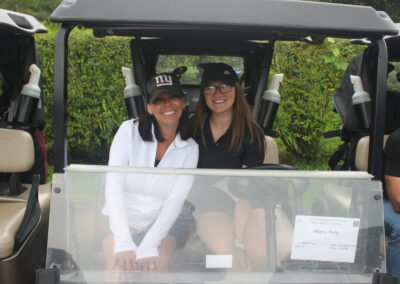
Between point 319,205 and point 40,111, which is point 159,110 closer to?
point 319,205

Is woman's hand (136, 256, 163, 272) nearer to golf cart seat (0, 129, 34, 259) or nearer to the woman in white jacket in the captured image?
the woman in white jacket

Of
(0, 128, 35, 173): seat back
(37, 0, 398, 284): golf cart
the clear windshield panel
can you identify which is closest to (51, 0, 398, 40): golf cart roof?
(37, 0, 398, 284): golf cart

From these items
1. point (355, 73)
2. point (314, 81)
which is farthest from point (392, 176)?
point (314, 81)

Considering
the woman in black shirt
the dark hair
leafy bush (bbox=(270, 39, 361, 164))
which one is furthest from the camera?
leafy bush (bbox=(270, 39, 361, 164))

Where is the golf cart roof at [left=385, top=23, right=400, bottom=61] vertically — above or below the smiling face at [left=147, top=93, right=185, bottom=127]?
above

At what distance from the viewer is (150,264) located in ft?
5.25

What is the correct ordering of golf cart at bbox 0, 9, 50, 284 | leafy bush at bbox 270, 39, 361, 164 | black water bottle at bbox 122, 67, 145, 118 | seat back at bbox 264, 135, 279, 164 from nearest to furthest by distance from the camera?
golf cart at bbox 0, 9, 50, 284 → seat back at bbox 264, 135, 279, 164 → black water bottle at bbox 122, 67, 145, 118 → leafy bush at bbox 270, 39, 361, 164

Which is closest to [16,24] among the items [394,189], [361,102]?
[361,102]

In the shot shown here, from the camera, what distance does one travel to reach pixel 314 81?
5.05 m

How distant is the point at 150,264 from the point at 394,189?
1.46 metres

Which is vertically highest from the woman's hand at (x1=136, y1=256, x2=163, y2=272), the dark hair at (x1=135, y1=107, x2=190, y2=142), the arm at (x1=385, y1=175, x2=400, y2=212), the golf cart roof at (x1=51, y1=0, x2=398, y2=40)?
the golf cart roof at (x1=51, y1=0, x2=398, y2=40)

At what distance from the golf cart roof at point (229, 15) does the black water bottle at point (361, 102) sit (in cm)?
92

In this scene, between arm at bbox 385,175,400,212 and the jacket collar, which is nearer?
the jacket collar

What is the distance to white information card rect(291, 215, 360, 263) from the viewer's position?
161 cm
